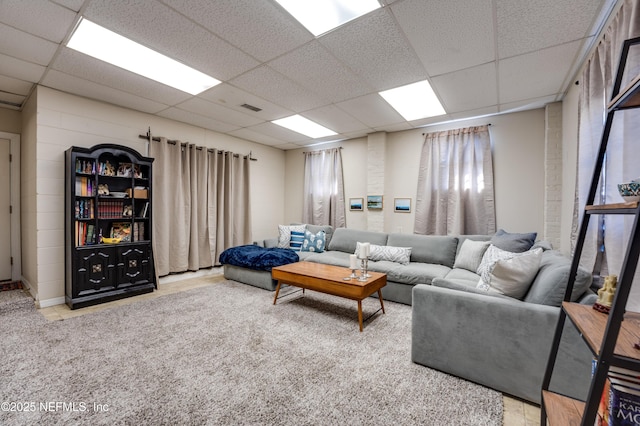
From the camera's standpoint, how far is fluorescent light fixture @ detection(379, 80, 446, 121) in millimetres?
Result: 3203

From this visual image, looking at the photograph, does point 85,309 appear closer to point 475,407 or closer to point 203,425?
point 203,425

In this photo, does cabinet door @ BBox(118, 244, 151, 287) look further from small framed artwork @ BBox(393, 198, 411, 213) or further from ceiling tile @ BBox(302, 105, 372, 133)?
small framed artwork @ BBox(393, 198, 411, 213)

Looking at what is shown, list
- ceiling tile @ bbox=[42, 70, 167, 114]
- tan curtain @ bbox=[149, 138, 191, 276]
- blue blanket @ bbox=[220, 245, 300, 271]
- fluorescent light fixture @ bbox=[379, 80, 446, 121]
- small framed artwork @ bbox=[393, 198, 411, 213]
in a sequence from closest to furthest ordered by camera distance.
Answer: ceiling tile @ bbox=[42, 70, 167, 114] → fluorescent light fixture @ bbox=[379, 80, 446, 121] → blue blanket @ bbox=[220, 245, 300, 271] → tan curtain @ bbox=[149, 138, 191, 276] → small framed artwork @ bbox=[393, 198, 411, 213]

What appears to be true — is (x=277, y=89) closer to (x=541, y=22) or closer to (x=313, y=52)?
(x=313, y=52)

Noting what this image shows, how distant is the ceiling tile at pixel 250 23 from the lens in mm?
1899

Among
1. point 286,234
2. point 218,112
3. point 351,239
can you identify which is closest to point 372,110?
point 351,239

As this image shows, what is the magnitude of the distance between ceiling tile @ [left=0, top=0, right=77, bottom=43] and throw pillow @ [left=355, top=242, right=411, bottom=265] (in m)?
3.87

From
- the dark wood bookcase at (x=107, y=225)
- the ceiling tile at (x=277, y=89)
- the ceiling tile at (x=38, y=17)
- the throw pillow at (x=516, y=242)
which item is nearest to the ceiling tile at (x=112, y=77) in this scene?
the ceiling tile at (x=38, y=17)

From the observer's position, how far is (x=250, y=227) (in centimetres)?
561

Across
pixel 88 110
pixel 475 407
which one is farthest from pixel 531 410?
pixel 88 110

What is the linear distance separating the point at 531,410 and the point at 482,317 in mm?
568

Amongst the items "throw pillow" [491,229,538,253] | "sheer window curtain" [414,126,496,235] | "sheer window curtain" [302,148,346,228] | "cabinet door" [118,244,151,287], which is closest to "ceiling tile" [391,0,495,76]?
"sheer window curtain" [414,126,496,235]

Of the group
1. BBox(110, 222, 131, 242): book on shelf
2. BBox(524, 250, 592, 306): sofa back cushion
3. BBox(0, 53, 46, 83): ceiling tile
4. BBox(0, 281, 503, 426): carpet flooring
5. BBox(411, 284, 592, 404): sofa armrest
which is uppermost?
BBox(0, 53, 46, 83): ceiling tile

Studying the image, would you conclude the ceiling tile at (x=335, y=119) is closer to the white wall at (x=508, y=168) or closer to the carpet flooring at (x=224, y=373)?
the white wall at (x=508, y=168)
